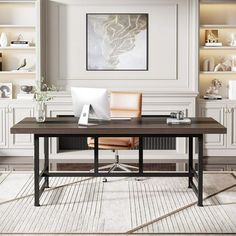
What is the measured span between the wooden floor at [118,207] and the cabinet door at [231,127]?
4.69 ft

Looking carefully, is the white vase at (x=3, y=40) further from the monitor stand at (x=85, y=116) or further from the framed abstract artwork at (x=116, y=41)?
the monitor stand at (x=85, y=116)

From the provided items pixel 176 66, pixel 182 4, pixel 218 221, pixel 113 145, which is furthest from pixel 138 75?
pixel 218 221

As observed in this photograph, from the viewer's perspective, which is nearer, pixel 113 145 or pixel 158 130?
pixel 158 130

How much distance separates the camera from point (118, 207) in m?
4.77

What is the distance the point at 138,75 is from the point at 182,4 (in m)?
1.12

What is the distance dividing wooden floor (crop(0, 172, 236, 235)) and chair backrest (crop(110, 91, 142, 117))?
2.38ft

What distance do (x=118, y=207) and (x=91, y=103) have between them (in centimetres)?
99

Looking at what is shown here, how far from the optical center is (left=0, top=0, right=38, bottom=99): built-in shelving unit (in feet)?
24.2

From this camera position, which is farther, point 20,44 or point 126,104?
point 20,44

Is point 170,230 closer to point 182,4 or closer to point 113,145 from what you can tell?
point 113,145

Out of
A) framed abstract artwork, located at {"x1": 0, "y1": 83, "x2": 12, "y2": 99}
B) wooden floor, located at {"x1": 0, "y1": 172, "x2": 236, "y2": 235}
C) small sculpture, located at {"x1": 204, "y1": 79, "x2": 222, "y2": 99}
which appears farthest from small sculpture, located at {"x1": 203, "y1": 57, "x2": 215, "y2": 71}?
framed abstract artwork, located at {"x1": 0, "y1": 83, "x2": 12, "y2": 99}

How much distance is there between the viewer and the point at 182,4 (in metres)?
7.23

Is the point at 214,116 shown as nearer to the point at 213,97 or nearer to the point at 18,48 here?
the point at 213,97


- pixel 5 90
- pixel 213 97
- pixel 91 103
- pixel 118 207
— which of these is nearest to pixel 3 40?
pixel 5 90
